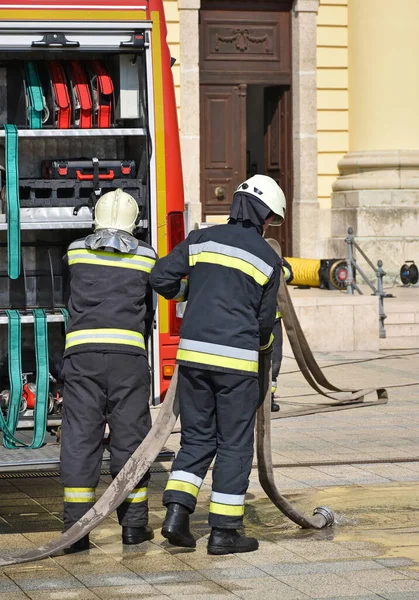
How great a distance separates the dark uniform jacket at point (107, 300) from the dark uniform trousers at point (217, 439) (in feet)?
1.21

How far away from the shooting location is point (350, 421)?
10.4 m

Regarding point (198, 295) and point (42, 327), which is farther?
point (42, 327)

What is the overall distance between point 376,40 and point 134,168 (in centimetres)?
1355

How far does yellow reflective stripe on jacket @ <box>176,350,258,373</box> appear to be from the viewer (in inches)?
242

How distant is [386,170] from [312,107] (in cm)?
175

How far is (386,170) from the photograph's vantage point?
Answer: 20.9m

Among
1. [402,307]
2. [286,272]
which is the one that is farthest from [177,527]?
[402,307]

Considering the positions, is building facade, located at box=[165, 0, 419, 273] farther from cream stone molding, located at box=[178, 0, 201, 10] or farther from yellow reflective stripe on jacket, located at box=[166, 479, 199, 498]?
yellow reflective stripe on jacket, located at box=[166, 479, 199, 498]

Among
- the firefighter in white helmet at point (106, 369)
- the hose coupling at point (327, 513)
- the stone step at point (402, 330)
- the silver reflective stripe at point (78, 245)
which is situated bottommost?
the stone step at point (402, 330)

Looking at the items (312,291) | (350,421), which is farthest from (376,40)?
(350,421)

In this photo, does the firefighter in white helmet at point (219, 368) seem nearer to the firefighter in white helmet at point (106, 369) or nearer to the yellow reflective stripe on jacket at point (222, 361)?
the yellow reflective stripe on jacket at point (222, 361)

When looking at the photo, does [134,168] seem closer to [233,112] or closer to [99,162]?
[99,162]

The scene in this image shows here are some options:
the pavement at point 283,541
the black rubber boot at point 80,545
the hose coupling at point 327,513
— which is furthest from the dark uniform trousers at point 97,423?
the hose coupling at point 327,513

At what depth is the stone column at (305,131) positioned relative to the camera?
21.5 metres
